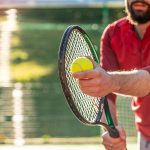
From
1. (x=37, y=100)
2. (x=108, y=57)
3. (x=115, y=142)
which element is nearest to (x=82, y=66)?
(x=115, y=142)

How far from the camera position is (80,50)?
12.1 feet

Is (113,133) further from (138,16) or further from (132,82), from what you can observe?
(138,16)

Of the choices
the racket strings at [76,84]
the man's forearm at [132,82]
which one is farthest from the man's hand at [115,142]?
the man's forearm at [132,82]

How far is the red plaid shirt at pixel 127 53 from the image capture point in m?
4.23

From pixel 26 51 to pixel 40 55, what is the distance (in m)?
0.43

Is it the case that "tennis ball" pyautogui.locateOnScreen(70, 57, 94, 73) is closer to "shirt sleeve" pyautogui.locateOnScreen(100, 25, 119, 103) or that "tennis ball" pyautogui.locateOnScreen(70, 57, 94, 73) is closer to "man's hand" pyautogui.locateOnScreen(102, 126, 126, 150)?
"man's hand" pyautogui.locateOnScreen(102, 126, 126, 150)

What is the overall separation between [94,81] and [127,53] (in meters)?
1.41

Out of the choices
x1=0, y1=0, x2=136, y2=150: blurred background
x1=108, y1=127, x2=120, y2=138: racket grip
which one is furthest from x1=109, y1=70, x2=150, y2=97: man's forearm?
x1=0, y1=0, x2=136, y2=150: blurred background

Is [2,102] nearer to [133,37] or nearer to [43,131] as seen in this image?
[43,131]

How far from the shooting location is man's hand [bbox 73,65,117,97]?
284 cm

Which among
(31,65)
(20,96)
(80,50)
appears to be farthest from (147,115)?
(31,65)

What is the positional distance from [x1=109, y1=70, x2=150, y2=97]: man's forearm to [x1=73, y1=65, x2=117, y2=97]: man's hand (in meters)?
0.10

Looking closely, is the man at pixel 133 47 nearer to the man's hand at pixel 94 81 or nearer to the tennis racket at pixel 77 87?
the tennis racket at pixel 77 87

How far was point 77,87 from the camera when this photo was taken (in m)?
3.49
